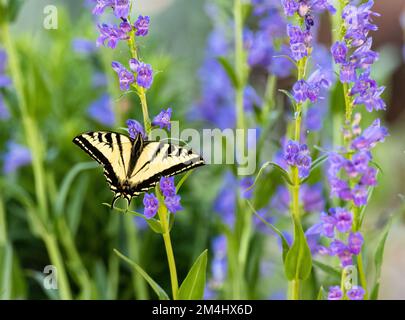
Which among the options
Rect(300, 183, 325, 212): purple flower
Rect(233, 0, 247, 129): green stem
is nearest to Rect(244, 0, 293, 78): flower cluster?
Rect(233, 0, 247, 129): green stem

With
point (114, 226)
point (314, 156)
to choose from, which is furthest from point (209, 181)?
point (314, 156)

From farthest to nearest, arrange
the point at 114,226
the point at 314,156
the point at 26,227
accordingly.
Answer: the point at 26,227
the point at 114,226
the point at 314,156

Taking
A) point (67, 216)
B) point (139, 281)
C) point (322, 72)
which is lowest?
point (139, 281)

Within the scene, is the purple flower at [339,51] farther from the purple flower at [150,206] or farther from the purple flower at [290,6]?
the purple flower at [150,206]

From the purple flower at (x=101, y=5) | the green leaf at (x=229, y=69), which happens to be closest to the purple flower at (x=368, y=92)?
the purple flower at (x=101, y=5)

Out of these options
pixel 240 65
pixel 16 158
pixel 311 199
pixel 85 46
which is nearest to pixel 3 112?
pixel 16 158
